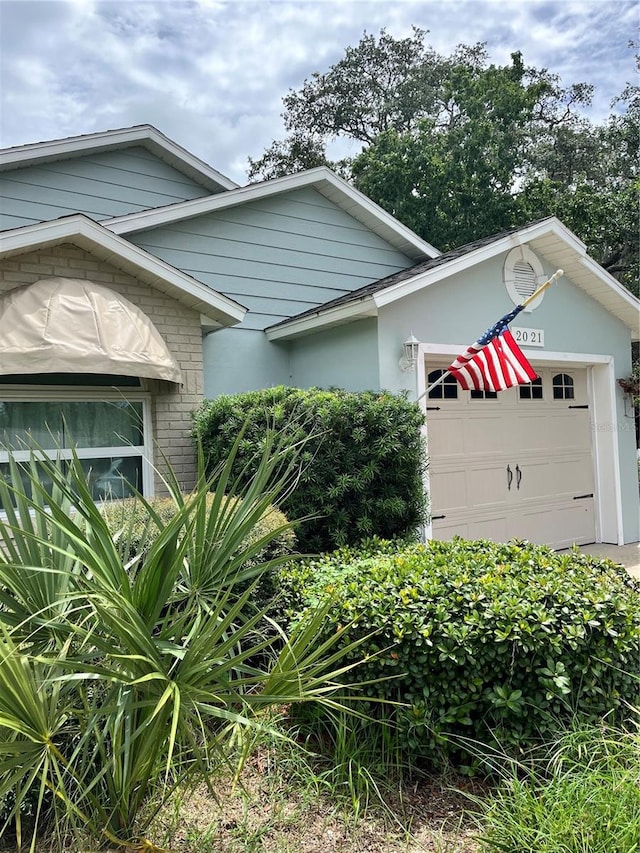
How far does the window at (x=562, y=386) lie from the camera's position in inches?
401

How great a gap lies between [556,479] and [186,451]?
6.12 metres

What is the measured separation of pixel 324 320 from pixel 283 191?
2.67m

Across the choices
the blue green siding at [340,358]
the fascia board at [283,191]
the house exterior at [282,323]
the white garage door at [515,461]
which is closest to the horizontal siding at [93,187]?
the house exterior at [282,323]

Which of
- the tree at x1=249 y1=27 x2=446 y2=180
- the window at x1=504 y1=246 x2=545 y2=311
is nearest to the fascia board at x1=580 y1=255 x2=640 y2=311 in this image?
the window at x1=504 y1=246 x2=545 y2=311

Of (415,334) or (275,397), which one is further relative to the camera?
Answer: (415,334)

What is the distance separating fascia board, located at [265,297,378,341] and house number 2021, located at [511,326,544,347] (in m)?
2.60

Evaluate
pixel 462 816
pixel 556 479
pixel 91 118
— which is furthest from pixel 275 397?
pixel 91 118

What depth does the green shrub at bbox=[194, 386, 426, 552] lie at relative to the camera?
19.2 feet

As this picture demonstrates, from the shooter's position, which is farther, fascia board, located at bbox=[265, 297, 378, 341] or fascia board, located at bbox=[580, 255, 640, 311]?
fascia board, located at bbox=[580, 255, 640, 311]

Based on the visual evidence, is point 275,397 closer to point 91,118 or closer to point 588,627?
point 588,627

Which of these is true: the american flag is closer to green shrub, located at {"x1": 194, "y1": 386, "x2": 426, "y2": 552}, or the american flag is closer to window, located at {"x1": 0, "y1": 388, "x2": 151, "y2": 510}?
green shrub, located at {"x1": 194, "y1": 386, "x2": 426, "y2": 552}

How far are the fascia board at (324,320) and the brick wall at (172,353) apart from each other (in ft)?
5.10

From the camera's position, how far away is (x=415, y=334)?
7.87 metres

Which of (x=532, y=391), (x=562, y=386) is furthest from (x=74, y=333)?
(x=562, y=386)
